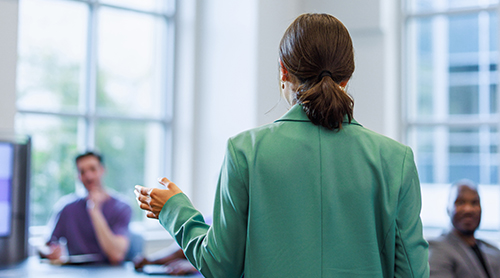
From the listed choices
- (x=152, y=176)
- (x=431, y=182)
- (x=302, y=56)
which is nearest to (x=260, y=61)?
(x=152, y=176)

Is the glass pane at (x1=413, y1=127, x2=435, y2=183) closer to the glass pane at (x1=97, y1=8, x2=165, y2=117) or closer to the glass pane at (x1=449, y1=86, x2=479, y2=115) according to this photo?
the glass pane at (x1=449, y1=86, x2=479, y2=115)

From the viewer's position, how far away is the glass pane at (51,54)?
167 inches

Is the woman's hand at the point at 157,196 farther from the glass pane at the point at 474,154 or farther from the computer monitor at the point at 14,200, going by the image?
the glass pane at the point at 474,154

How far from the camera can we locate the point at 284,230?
0.99 metres

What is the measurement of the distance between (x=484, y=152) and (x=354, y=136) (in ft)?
12.9

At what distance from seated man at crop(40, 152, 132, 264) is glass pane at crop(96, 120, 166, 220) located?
0.90 meters

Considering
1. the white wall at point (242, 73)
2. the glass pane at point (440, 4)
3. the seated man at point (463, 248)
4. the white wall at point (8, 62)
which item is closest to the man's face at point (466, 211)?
the seated man at point (463, 248)

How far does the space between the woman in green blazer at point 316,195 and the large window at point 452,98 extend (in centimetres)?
384

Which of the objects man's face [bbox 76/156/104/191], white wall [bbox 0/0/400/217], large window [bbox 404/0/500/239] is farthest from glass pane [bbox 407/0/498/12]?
man's face [bbox 76/156/104/191]

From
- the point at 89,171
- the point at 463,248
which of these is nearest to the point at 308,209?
the point at 463,248

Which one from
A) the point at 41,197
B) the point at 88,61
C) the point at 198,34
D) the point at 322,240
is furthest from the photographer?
the point at 198,34

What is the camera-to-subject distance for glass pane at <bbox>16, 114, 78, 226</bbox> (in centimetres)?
423

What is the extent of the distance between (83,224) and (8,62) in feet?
3.90

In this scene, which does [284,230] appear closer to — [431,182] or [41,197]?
[41,197]
